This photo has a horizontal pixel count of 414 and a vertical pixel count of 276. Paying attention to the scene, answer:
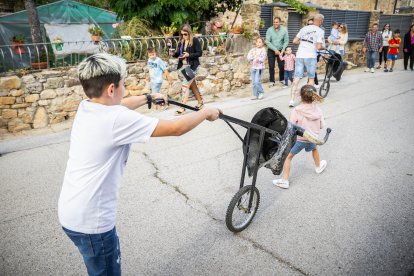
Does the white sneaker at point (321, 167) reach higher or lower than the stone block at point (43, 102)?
lower

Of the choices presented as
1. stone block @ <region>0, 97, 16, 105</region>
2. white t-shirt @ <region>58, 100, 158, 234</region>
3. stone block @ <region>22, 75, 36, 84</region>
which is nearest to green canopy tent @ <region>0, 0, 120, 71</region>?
stone block @ <region>22, 75, 36, 84</region>

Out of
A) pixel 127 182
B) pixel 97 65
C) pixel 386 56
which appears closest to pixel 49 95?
pixel 127 182

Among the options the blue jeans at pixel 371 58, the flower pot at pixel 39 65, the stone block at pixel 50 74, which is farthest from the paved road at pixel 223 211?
the blue jeans at pixel 371 58

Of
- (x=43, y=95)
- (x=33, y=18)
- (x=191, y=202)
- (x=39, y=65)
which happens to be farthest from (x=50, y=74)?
(x=191, y=202)

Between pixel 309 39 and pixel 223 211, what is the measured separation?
18.4 ft

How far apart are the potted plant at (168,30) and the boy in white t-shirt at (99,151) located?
7.50 m

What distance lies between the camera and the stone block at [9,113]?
675 cm

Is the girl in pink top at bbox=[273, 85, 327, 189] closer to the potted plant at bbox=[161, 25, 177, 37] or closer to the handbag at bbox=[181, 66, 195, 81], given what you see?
the handbag at bbox=[181, 66, 195, 81]

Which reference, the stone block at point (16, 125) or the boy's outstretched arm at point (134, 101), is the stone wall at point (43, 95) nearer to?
the stone block at point (16, 125)

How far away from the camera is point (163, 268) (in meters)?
2.89

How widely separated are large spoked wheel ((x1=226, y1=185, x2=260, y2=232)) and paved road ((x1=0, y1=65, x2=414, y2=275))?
10 cm

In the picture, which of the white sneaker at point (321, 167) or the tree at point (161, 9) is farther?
the tree at point (161, 9)

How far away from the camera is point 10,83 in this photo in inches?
261

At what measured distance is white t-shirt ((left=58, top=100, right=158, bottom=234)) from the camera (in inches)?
69.0
